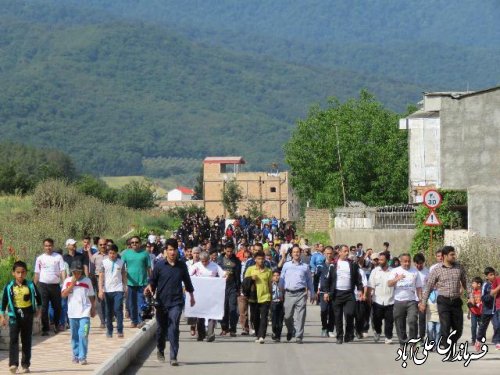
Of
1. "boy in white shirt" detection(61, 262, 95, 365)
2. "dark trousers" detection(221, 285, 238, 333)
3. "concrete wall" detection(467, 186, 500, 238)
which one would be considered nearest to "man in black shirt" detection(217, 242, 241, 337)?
"dark trousers" detection(221, 285, 238, 333)

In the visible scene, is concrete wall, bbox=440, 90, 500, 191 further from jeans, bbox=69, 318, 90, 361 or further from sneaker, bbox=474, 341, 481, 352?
jeans, bbox=69, 318, 90, 361

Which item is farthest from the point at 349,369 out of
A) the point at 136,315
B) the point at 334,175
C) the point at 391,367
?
the point at 334,175

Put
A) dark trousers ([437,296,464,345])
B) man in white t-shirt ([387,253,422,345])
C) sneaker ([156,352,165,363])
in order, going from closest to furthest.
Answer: dark trousers ([437,296,464,345])
sneaker ([156,352,165,363])
man in white t-shirt ([387,253,422,345])

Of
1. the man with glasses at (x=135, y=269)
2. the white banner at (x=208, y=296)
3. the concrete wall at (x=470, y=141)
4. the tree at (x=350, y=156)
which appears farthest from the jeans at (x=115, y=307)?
the tree at (x=350, y=156)

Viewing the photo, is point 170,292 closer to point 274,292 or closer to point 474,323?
point 274,292

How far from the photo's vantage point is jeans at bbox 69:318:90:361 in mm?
18188

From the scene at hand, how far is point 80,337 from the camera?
719 inches

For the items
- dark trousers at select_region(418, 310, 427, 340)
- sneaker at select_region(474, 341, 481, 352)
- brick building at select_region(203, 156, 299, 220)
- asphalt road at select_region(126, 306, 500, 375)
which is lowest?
asphalt road at select_region(126, 306, 500, 375)

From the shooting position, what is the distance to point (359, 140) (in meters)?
78.8

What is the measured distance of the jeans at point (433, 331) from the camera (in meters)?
21.0

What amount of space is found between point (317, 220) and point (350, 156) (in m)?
6.96

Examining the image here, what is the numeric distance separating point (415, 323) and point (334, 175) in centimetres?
5661

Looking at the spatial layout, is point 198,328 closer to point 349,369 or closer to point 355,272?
point 355,272

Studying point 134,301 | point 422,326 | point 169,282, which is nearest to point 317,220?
→ point 134,301
